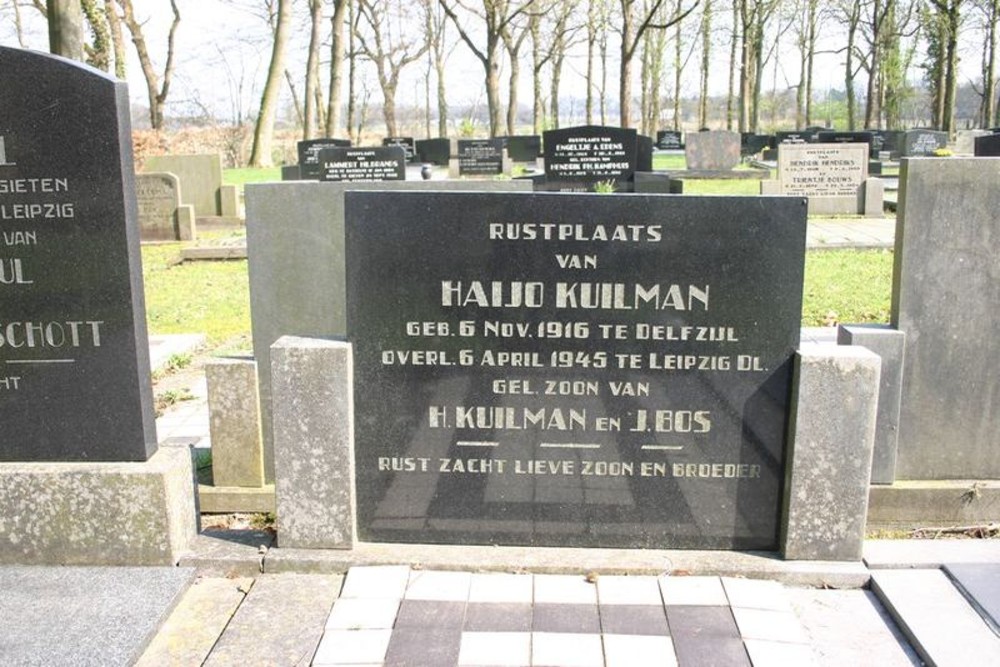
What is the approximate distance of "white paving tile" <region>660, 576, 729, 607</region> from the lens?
3.30 meters

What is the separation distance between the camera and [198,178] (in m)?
18.4

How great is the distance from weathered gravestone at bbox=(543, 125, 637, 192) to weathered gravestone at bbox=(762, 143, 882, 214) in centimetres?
264

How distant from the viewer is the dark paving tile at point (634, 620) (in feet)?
10.2

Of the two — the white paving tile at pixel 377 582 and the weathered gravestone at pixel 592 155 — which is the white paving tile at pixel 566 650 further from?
the weathered gravestone at pixel 592 155

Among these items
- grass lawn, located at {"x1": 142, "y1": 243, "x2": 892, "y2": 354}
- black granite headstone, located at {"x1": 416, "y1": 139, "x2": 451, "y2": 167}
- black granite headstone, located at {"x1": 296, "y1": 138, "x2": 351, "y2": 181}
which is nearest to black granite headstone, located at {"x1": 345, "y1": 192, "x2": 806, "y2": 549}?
grass lawn, located at {"x1": 142, "y1": 243, "x2": 892, "y2": 354}

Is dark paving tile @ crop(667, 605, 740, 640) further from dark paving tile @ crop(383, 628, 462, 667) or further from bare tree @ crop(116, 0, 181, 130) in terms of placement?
bare tree @ crop(116, 0, 181, 130)

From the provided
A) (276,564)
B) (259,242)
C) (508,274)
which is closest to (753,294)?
(508,274)

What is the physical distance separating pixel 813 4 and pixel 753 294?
43382mm

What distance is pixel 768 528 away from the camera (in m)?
3.64

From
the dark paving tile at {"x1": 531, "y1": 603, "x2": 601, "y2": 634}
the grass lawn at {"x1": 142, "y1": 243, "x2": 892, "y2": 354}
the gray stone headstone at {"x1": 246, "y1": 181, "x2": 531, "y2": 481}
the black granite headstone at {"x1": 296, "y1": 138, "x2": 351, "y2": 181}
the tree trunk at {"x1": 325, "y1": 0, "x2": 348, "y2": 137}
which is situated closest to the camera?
the dark paving tile at {"x1": 531, "y1": 603, "x2": 601, "y2": 634}

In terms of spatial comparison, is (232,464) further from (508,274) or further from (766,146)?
(766,146)

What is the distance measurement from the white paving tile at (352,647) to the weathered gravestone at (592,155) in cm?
1334

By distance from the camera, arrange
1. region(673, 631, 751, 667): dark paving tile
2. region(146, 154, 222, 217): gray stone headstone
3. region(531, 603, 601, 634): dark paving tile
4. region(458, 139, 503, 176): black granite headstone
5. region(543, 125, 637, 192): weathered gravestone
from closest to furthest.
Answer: region(673, 631, 751, 667): dark paving tile < region(531, 603, 601, 634): dark paving tile < region(543, 125, 637, 192): weathered gravestone < region(146, 154, 222, 217): gray stone headstone < region(458, 139, 503, 176): black granite headstone

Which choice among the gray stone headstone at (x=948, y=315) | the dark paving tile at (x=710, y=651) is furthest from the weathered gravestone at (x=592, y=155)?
the dark paving tile at (x=710, y=651)
